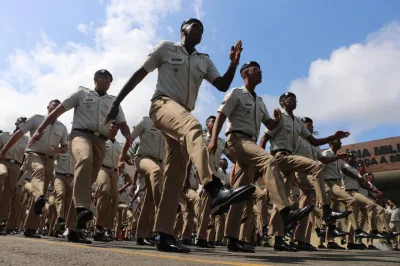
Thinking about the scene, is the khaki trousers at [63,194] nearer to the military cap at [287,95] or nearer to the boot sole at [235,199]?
the military cap at [287,95]

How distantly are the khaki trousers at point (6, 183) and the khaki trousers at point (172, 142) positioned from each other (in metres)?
5.16

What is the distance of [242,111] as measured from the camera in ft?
18.1

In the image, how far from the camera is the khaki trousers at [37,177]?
6.80 meters

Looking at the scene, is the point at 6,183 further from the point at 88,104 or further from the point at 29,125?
the point at 88,104

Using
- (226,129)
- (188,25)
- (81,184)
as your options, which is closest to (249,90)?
(226,129)

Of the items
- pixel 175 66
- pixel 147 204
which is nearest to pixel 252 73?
pixel 175 66

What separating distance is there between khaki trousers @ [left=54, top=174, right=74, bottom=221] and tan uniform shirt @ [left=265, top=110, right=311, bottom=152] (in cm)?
388

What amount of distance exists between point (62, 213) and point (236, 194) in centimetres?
529

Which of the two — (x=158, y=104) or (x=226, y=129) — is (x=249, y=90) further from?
(x=158, y=104)

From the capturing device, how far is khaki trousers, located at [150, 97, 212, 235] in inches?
139

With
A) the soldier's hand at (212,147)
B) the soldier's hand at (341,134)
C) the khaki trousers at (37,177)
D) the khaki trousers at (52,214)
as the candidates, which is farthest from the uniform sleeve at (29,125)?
the soldier's hand at (341,134)

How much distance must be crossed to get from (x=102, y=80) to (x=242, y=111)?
2.26 metres

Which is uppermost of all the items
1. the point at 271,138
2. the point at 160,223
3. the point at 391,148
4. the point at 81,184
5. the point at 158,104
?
the point at 391,148

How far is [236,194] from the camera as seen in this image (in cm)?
→ 314
